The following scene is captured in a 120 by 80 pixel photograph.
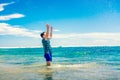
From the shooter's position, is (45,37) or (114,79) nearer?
(114,79)

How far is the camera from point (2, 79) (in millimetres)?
17172

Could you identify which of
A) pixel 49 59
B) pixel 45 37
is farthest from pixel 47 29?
pixel 49 59

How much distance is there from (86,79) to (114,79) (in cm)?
155

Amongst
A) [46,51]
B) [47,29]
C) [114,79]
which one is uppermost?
[47,29]

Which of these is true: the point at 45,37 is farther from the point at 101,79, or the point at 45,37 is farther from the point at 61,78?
the point at 101,79

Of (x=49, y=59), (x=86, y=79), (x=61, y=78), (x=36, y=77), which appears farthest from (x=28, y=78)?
(x=49, y=59)

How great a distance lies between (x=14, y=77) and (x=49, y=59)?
14.7 feet

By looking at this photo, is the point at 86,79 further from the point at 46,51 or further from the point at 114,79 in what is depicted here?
the point at 46,51

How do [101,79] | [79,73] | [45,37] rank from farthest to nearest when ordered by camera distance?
[45,37] < [79,73] < [101,79]

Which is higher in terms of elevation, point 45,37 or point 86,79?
point 45,37

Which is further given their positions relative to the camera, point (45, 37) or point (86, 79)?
point (45, 37)

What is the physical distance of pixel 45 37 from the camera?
826 inches

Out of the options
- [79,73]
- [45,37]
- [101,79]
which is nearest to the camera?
[101,79]

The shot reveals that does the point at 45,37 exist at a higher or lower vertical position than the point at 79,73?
higher
